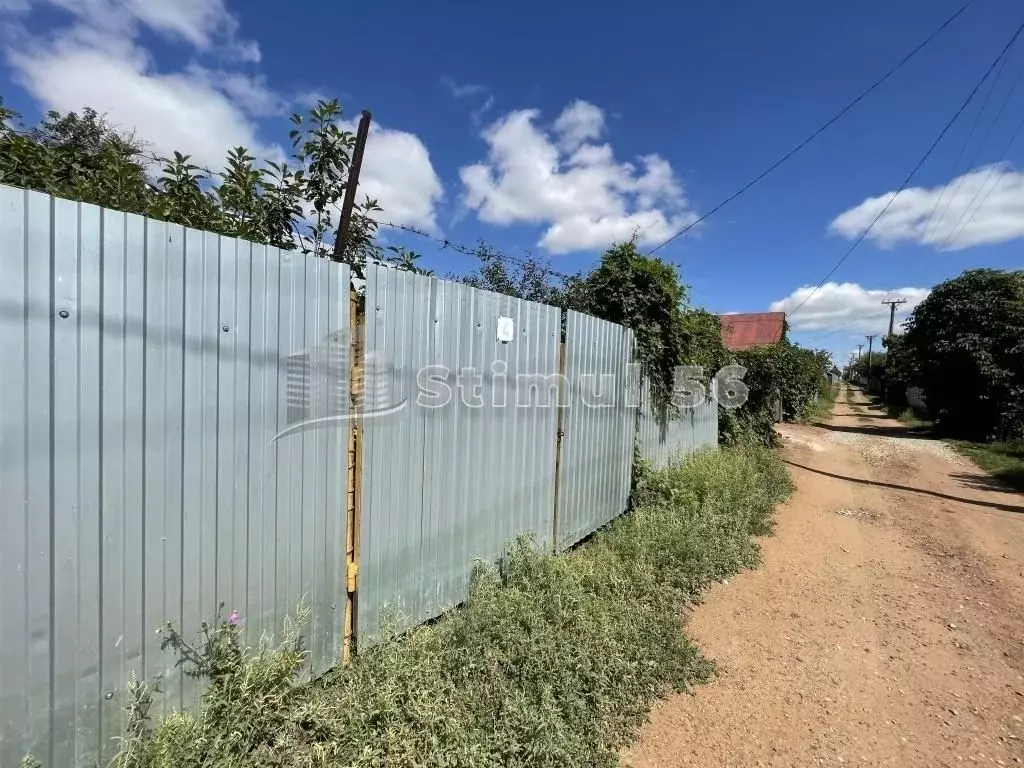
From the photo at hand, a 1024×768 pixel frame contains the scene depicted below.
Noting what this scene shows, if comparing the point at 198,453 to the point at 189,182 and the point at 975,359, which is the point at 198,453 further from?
the point at 975,359

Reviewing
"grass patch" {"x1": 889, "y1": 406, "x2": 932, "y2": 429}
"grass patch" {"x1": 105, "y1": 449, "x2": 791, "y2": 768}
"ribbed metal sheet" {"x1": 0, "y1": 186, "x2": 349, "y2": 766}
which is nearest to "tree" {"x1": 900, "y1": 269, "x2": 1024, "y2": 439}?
"grass patch" {"x1": 889, "y1": 406, "x2": 932, "y2": 429}

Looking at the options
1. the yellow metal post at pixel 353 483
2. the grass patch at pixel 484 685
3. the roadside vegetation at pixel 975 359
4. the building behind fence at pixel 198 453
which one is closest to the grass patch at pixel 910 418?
the roadside vegetation at pixel 975 359

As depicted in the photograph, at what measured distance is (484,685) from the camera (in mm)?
2201

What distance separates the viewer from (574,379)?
4.14 metres

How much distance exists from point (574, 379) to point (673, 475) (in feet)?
7.68

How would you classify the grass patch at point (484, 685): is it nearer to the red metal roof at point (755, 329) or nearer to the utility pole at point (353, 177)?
the utility pole at point (353, 177)

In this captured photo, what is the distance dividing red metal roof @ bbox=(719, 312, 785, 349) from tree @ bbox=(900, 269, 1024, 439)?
751cm

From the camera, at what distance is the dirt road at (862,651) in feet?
7.53

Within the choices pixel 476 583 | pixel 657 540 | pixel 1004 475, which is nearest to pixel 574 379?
pixel 657 540

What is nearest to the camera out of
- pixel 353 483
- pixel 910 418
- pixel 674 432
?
pixel 353 483

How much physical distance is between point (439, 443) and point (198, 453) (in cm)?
130

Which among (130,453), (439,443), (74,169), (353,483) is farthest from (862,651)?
(74,169)

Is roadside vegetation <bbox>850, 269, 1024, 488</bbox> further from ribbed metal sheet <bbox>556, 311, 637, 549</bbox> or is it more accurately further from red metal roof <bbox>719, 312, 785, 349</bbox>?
ribbed metal sheet <bbox>556, 311, 637, 549</bbox>

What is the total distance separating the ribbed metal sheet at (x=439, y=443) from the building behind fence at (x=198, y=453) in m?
0.01
